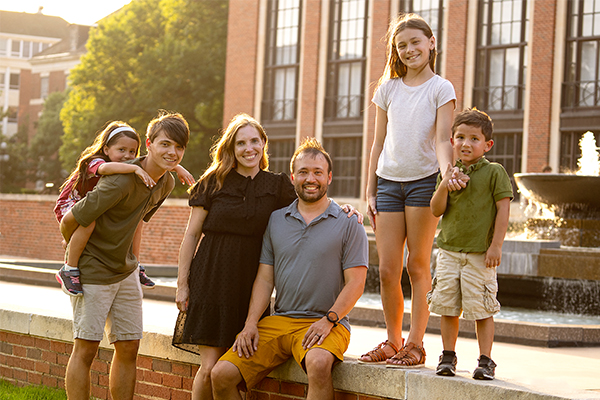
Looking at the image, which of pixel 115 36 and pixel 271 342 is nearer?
pixel 271 342

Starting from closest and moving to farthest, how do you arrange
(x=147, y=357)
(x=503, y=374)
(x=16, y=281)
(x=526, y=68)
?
(x=503, y=374)
(x=147, y=357)
(x=16, y=281)
(x=526, y=68)

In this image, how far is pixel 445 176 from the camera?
3.96 m

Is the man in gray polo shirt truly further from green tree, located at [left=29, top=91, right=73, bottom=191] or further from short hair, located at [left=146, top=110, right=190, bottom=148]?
green tree, located at [left=29, top=91, right=73, bottom=191]

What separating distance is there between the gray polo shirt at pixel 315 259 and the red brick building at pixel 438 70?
2130cm

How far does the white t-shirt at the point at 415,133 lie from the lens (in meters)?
4.25

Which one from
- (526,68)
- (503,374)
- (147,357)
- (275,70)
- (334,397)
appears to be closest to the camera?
(334,397)

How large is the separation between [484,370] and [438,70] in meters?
26.4

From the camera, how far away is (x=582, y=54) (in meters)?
26.3

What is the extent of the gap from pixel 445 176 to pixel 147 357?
Answer: 2467 millimetres

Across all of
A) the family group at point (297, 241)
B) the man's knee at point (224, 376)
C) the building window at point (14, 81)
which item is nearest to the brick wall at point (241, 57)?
the family group at point (297, 241)

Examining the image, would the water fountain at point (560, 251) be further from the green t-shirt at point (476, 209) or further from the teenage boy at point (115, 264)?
the teenage boy at point (115, 264)

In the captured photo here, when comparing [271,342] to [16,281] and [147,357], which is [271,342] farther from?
[16,281]

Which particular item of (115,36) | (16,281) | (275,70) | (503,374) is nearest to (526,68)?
(275,70)

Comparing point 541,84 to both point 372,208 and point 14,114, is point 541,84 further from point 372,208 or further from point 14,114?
point 14,114
